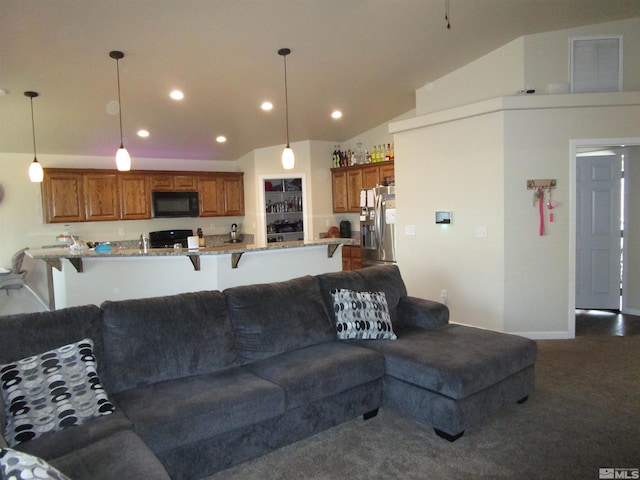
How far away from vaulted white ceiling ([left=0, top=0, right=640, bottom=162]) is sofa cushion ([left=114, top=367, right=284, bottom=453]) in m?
2.75

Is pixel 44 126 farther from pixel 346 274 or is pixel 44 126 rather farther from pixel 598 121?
pixel 598 121

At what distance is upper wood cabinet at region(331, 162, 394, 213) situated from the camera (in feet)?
21.8

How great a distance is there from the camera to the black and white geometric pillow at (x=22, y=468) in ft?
4.09

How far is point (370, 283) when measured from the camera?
12.1 feet

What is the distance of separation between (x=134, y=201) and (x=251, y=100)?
2.86 meters

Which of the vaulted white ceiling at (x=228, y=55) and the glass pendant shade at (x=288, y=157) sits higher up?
the vaulted white ceiling at (x=228, y=55)

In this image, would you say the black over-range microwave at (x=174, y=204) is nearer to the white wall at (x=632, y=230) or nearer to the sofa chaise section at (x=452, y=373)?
the sofa chaise section at (x=452, y=373)

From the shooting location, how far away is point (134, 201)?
7078mm

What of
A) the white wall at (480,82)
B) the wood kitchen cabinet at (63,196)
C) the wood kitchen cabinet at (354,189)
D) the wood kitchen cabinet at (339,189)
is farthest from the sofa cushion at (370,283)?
the wood kitchen cabinet at (63,196)

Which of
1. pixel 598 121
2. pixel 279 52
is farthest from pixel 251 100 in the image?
pixel 598 121

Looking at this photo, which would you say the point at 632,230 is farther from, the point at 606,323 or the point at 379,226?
the point at 379,226

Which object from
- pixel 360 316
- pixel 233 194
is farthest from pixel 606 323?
pixel 233 194

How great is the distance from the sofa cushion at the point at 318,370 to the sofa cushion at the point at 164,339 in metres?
0.29

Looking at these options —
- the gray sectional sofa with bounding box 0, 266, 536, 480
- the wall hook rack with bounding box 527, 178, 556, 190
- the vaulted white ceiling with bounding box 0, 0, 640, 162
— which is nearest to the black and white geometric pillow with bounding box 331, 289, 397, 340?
the gray sectional sofa with bounding box 0, 266, 536, 480
